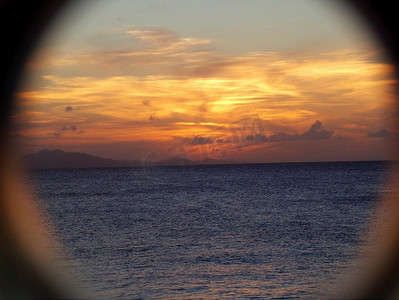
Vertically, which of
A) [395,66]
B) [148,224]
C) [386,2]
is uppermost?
[386,2]

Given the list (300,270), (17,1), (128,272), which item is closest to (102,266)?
(128,272)

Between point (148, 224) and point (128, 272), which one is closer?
point (128, 272)

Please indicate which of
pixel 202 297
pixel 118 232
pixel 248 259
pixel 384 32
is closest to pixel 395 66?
pixel 384 32

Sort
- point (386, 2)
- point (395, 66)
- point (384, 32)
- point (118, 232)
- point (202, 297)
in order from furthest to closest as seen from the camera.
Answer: point (118, 232), point (395, 66), point (384, 32), point (386, 2), point (202, 297)

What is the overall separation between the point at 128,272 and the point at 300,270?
20.4 feet

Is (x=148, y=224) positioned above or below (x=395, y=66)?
below

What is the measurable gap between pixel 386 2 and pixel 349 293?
921 centimetres

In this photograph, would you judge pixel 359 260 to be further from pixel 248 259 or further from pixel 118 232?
pixel 118 232

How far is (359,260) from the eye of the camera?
20.1 metres

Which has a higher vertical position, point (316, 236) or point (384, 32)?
point (384, 32)

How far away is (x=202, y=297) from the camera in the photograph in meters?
14.6

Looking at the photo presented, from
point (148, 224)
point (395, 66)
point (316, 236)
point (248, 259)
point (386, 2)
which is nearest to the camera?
point (386, 2)

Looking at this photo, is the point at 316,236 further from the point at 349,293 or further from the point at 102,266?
the point at 102,266

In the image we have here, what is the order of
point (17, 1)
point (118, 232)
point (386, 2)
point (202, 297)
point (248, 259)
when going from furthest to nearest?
1. point (118, 232)
2. point (248, 259)
3. point (386, 2)
4. point (202, 297)
5. point (17, 1)
